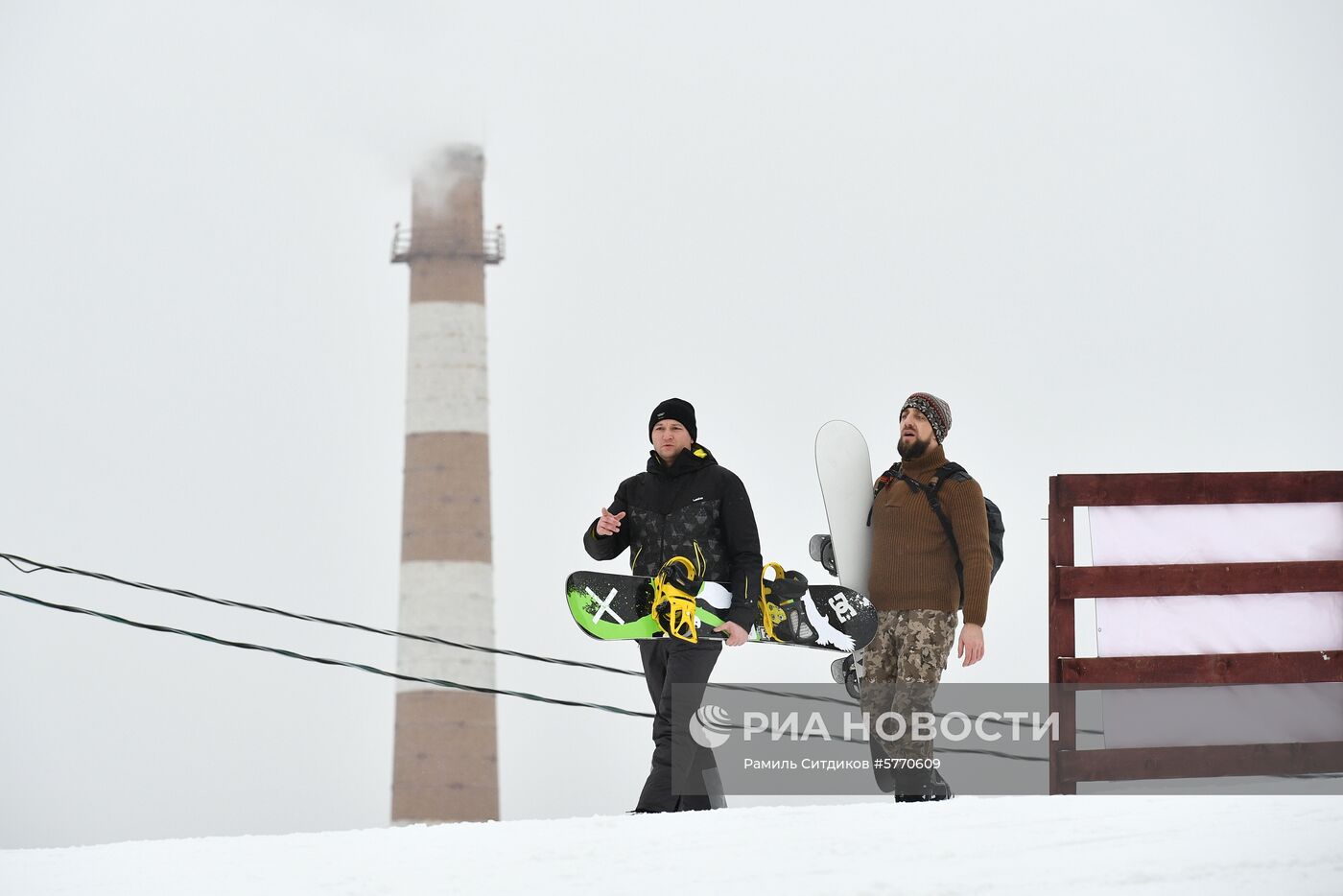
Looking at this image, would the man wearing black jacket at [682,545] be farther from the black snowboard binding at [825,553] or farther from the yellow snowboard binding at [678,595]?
the black snowboard binding at [825,553]

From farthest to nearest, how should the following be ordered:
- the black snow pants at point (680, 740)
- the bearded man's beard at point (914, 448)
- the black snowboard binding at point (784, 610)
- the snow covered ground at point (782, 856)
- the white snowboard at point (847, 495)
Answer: the black snowboard binding at point (784, 610)
the white snowboard at point (847, 495)
the bearded man's beard at point (914, 448)
the black snow pants at point (680, 740)
the snow covered ground at point (782, 856)

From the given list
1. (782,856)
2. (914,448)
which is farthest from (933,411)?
(782,856)

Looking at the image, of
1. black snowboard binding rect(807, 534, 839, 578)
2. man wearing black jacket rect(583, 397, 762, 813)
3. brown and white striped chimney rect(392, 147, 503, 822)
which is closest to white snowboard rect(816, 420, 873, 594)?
black snowboard binding rect(807, 534, 839, 578)

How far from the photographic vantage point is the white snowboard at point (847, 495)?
5266 millimetres

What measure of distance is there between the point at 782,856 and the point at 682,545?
1.21 metres

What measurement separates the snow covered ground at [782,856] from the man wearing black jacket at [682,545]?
32 centimetres

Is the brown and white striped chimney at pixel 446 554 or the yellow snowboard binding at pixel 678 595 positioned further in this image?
the brown and white striped chimney at pixel 446 554

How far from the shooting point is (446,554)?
34.1m

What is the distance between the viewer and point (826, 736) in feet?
17.3

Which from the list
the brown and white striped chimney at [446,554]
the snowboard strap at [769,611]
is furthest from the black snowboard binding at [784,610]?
the brown and white striped chimney at [446,554]

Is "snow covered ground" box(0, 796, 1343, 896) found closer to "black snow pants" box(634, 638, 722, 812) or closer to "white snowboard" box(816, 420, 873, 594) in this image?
"black snow pants" box(634, 638, 722, 812)

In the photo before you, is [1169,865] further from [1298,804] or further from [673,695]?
[673,695]

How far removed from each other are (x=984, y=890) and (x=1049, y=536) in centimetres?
196

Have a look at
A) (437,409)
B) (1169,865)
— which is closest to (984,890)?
(1169,865)
